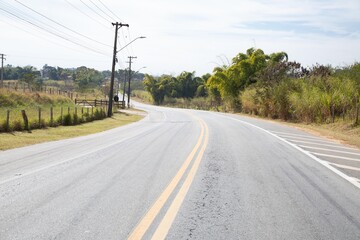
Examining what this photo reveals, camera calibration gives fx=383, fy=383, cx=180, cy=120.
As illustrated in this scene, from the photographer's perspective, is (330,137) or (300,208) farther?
(330,137)

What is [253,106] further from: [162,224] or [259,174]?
[162,224]

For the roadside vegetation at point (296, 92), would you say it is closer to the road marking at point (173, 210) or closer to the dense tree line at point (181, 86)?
the road marking at point (173, 210)

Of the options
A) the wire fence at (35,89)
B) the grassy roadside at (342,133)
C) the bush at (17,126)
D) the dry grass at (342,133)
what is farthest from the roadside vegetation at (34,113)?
the dry grass at (342,133)

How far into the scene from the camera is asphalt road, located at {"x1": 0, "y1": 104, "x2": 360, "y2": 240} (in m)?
4.72

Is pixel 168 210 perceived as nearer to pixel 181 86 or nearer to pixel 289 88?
pixel 289 88

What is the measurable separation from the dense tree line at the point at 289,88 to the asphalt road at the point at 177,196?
48.1 ft

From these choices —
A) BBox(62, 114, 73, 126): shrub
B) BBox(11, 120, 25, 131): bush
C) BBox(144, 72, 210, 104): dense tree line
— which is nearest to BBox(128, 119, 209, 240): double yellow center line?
BBox(11, 120, 25, 131): bush

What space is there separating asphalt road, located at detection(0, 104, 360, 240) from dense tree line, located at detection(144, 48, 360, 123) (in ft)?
48.1

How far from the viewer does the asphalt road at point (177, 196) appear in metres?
4.72

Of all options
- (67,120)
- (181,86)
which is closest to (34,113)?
(67,120)

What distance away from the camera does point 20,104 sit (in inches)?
1534

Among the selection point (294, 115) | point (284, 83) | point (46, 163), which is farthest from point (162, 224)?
point (284, 83)

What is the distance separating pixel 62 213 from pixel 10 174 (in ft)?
10.5

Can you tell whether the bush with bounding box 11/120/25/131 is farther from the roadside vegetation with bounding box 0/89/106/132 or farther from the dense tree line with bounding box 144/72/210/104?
Answer: the dense tree line with bounding box 144/72/210/104
